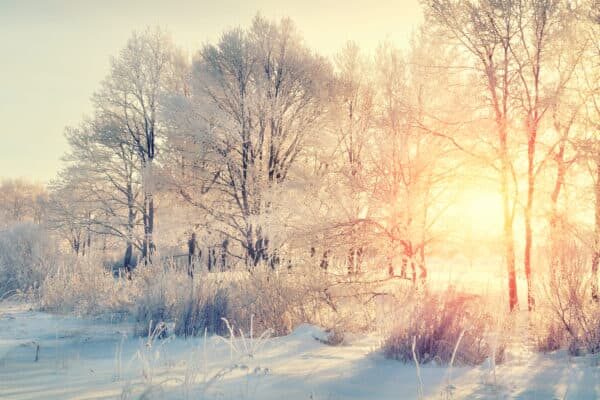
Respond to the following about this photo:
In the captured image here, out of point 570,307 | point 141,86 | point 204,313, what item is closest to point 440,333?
point 570,307

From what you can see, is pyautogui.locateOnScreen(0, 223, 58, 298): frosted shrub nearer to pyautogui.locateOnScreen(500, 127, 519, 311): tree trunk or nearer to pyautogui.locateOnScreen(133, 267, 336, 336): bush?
pyautogui.locateOnScreen(133, 267, 336, 336): bush

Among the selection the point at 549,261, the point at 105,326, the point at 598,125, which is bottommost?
the point at 105,326

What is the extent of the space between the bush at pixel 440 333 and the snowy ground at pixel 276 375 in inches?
8.5

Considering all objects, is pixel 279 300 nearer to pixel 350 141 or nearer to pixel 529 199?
pixel 529 199

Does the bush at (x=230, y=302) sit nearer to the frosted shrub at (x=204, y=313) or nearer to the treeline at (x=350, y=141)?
the frosted shrub at (x=204, y=313)

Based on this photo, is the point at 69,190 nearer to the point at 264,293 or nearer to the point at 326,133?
the point at 326,133

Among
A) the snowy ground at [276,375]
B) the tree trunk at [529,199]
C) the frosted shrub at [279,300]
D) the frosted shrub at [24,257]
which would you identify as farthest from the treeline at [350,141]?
the frosted shrub at [24,257]

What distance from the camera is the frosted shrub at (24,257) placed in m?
13.6

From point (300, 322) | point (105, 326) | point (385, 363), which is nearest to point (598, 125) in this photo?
point (300, 322)

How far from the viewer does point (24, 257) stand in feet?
48.8

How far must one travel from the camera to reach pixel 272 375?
4684 millimetres

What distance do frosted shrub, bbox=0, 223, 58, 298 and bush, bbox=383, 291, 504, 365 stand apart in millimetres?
10545

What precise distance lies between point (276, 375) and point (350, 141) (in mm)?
11847

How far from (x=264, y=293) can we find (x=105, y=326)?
9.35ft
